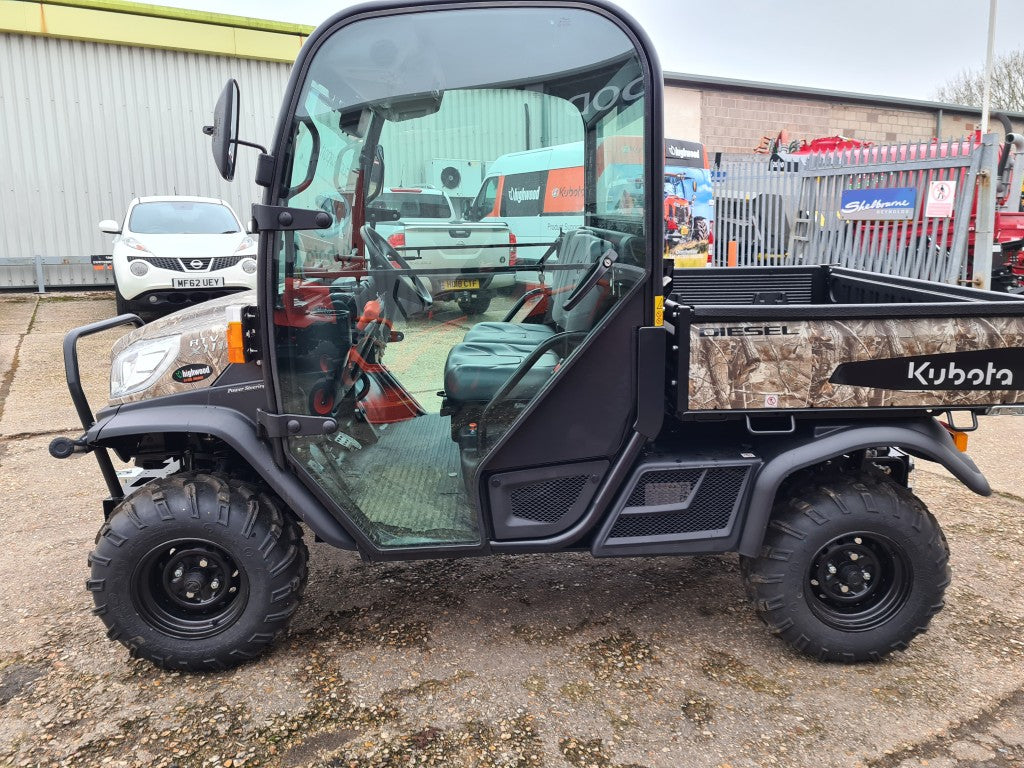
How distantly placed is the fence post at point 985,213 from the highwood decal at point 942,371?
265 inches

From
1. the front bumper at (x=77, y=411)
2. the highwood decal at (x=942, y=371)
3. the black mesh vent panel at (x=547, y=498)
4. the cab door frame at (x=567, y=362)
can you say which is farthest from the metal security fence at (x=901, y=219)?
the front bumper at (x=77, y=411)

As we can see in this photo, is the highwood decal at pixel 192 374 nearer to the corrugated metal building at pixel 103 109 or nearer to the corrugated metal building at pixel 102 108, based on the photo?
the corrugated metal building at pixel 103 109

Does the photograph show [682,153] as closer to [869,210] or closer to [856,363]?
[869,210]

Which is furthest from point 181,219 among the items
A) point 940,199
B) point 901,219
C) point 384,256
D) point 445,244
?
point 940,199

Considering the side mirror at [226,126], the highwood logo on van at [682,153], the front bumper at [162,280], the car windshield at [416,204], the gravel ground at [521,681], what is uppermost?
the highwood logo on van at [682,153]

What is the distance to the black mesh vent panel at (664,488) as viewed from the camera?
268 centimetres

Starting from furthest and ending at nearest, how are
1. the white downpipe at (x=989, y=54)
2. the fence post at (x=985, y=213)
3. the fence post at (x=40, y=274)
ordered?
the white downpipe at (x=989, y=54) < the fence post at (x=40, y=274) < the fence post at (x=985, y=213)

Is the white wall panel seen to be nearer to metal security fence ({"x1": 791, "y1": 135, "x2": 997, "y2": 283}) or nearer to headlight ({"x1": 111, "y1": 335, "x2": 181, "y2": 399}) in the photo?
metal security fence ({"x1": 791, "y1": 135, "x2": 997, "y2": 283})

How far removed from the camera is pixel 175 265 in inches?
348

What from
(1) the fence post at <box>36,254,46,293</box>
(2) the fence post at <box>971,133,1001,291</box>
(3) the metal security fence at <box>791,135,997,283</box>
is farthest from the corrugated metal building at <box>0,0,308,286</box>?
(2) the fence post at <box>971,133,1001,291</box>

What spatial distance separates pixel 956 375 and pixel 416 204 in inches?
71.7

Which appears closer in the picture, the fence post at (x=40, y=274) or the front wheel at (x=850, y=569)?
the front wheel at (x=850, y=569)

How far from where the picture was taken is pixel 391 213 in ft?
8.27

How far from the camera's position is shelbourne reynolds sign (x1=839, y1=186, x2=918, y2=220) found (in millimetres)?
9242
